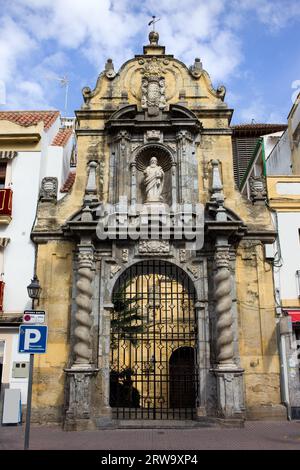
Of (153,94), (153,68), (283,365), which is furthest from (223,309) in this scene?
(153,68)

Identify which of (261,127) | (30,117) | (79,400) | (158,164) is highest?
(261,127)

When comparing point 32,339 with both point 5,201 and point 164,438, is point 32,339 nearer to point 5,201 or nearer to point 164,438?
point 164,438

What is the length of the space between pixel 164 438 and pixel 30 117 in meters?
13.1

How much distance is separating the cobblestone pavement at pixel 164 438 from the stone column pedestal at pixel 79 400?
15.9 inches

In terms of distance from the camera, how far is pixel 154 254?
14172 millimetres

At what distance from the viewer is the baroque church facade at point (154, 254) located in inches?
515

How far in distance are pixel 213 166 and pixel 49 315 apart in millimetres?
6992

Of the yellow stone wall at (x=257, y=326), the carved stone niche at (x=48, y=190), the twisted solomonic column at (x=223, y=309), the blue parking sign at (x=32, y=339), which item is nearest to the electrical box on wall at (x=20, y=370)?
the carved stone niche at (x=48, y=190)

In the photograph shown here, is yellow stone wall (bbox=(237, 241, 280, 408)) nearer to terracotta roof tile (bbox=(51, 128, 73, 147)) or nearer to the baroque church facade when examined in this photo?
the baroque church facade

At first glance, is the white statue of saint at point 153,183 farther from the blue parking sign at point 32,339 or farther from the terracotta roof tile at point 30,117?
the blue parking sign at point 32,339

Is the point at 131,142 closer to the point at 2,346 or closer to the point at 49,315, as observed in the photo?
the point at 49,315

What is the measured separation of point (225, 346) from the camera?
12.8 meters

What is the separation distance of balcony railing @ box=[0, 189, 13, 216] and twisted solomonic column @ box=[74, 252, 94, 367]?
3.25m
